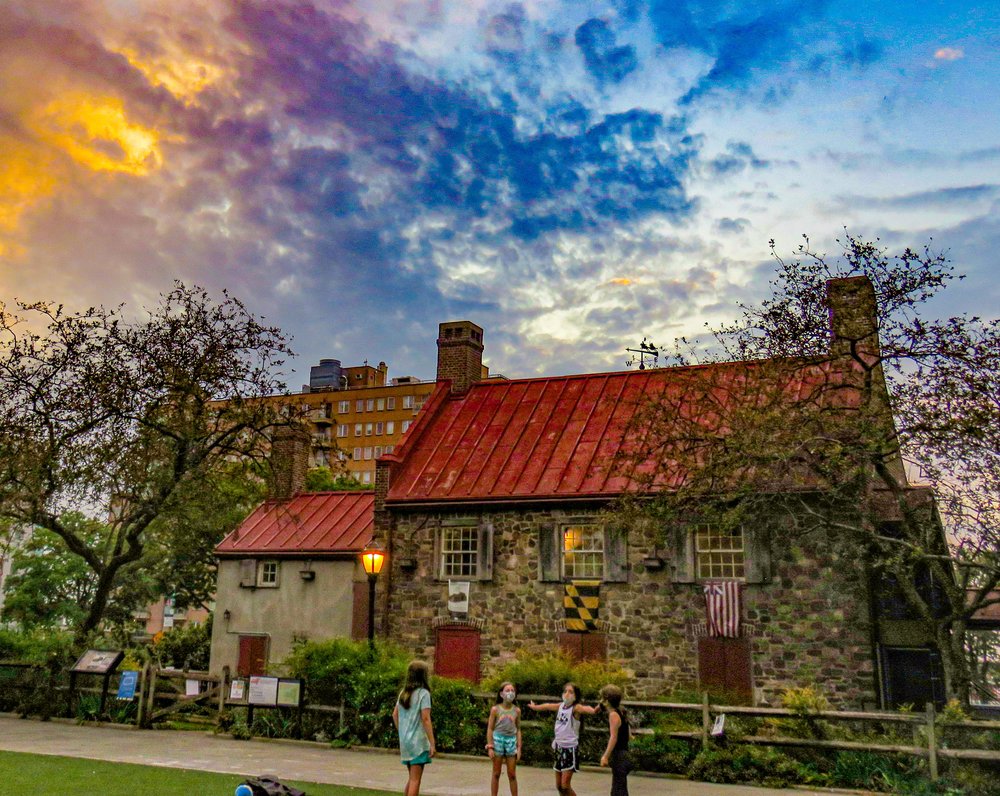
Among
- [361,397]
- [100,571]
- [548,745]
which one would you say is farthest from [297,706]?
[361,397]

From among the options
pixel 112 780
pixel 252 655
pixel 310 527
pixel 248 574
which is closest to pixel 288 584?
pixel 248 574

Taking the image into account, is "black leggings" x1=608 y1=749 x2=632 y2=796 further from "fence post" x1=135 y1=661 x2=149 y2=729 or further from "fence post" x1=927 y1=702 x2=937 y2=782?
"fence post" x1=135 y1=661 x2=149 y2=729

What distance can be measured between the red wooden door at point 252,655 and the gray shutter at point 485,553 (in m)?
9.61

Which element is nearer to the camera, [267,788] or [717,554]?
[267,788]

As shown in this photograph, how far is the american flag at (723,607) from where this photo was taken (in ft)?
66.4

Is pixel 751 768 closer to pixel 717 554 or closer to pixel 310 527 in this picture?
pixel 717 554

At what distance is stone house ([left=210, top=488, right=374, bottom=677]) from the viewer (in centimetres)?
2789

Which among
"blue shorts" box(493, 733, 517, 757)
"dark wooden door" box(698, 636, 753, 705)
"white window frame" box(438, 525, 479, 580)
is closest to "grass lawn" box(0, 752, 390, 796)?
"blue shorts" box(493, 733, 517, 757)

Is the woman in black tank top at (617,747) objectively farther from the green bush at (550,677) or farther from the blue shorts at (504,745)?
the green bush at (550,677)

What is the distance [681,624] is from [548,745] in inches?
235

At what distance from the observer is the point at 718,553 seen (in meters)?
21.0

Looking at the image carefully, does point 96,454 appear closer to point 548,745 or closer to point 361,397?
point 548,745

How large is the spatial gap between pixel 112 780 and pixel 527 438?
48.9 feet

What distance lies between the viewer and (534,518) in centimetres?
2303
